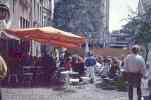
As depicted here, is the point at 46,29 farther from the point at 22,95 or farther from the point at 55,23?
the point at 55,23

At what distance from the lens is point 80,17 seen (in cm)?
6831

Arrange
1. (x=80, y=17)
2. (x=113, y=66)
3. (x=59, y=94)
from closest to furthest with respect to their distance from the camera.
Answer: (x=59, y=94) → (x=113, y=66) → (x=80, y=17)

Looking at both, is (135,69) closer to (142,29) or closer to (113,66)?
(113,66)

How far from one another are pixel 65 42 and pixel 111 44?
46.0 m

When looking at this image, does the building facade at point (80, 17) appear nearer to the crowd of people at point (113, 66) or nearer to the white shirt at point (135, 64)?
the crowd of people at point (113, 66)

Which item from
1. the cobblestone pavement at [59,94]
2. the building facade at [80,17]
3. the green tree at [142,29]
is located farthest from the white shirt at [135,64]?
the building facade at [80,17]

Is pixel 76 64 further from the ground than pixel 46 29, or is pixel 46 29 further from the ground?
pixel 46 29

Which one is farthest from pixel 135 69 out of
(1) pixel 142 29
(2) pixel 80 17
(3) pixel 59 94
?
(2) pixel 80 17

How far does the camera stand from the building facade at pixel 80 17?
66.9 m

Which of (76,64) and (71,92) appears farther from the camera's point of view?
(76,64)

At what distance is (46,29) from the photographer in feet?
62.9

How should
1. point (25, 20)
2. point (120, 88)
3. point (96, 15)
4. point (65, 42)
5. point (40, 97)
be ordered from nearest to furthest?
point (40, 97), point (120, 88), point (65, 42), point (25, 20), point (96, 15)

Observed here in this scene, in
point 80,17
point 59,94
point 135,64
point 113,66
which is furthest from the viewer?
point 80,17

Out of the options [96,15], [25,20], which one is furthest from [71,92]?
[96,15]
